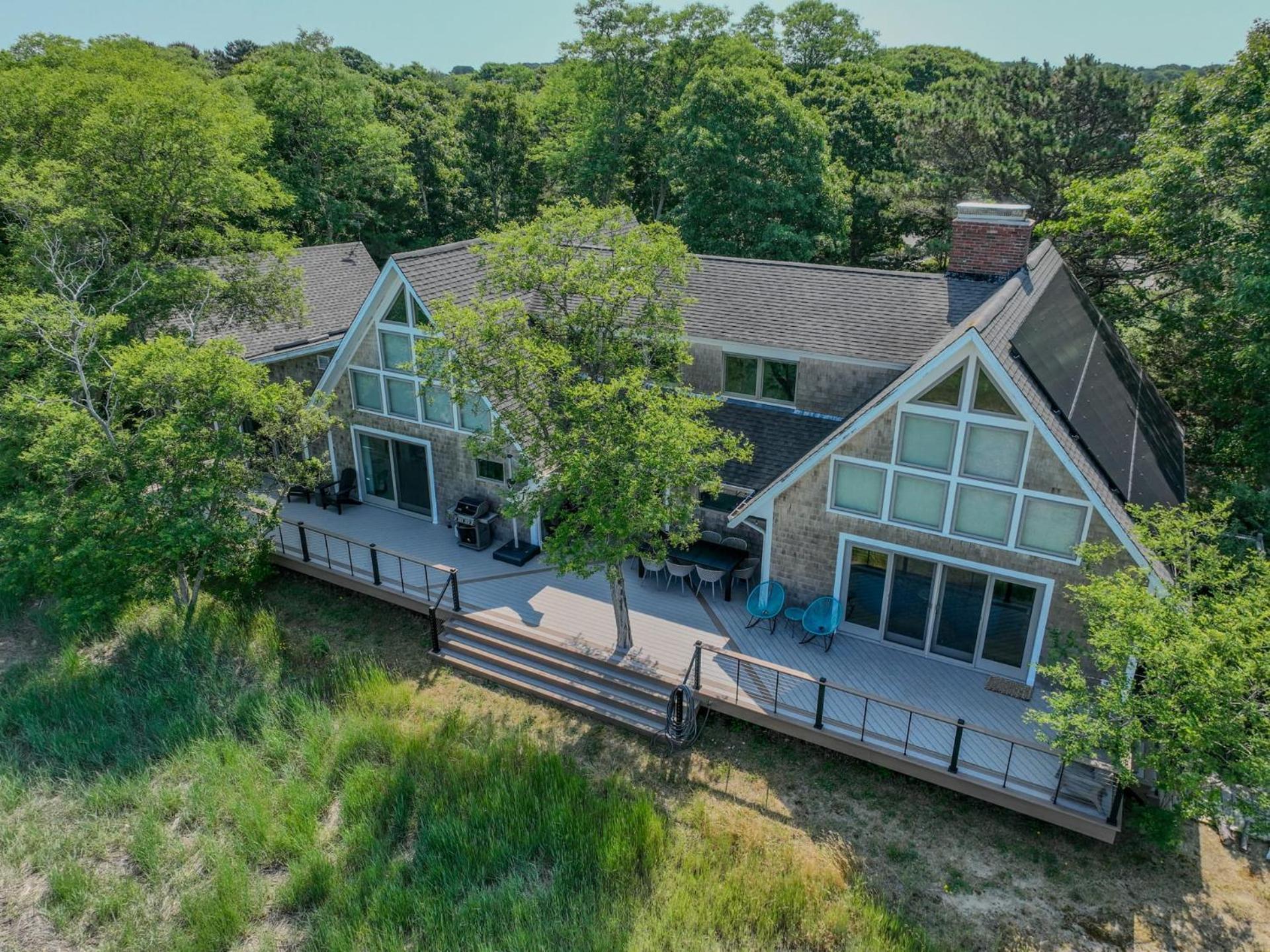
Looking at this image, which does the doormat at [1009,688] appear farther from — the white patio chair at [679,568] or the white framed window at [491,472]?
the white framed window at [491,472]

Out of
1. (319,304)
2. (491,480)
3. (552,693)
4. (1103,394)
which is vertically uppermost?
(319,304)

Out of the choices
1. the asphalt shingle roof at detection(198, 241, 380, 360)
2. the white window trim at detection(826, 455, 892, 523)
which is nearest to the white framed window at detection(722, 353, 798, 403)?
the white window trim at detection(826, 455, 892, 523)

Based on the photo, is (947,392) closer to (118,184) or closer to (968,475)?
(968,475)

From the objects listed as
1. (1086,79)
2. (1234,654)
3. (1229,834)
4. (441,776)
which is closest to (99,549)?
(441,776)

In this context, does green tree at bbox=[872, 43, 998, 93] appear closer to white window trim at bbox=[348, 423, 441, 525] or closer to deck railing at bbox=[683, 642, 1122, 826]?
white window trim at bbox=[348, 423, 441, 525]

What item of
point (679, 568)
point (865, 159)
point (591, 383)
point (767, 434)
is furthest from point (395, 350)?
point (865, 159)

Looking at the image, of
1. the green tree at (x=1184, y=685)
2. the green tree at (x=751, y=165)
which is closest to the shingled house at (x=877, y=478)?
the green tree at (x=1184, y=685)

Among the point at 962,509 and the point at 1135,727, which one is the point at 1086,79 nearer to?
the point at 962,509
